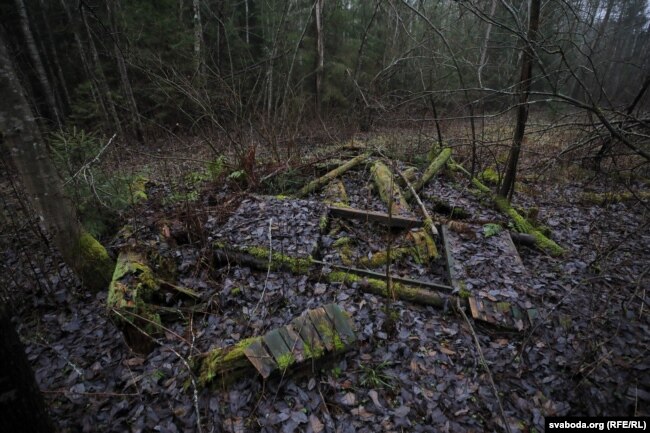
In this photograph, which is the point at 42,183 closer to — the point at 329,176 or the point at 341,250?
the point at 341,250

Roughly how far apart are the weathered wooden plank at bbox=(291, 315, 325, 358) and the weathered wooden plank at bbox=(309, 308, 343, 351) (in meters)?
0.04

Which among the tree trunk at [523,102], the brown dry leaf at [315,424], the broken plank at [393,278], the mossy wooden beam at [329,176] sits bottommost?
the brown dry leaf at [315,424]

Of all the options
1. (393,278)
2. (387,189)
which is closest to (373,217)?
(387,189)

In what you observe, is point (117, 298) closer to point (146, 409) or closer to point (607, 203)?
point (146, 409)

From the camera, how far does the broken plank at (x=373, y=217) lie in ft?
17.4

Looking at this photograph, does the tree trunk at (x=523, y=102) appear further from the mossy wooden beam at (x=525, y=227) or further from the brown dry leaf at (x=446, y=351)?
the brown dry leaf at (x=446, y=351)

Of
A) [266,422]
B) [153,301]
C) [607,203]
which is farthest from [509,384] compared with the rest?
[607,203]

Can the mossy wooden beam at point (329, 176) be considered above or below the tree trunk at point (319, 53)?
below

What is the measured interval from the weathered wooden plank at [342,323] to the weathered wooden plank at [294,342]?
0.42 metres

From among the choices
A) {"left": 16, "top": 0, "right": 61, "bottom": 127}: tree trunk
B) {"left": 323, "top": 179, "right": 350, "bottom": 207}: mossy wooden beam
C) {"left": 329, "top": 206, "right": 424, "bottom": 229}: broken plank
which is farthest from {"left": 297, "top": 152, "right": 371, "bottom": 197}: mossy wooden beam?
{"left": 16, "top": 0, "right": 61, "bottom": 127}: tree trunk

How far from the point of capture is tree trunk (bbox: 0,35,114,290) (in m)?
2.83

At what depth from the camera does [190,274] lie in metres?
4.14

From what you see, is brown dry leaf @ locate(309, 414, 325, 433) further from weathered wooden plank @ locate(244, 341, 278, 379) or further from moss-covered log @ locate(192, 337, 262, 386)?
moss-covered log @ locate(192, 337, 262, 386)

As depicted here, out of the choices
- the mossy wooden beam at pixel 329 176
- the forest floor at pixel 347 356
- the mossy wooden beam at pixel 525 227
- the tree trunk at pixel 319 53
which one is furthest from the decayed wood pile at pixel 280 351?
the tree trunk at pixel 319 53
